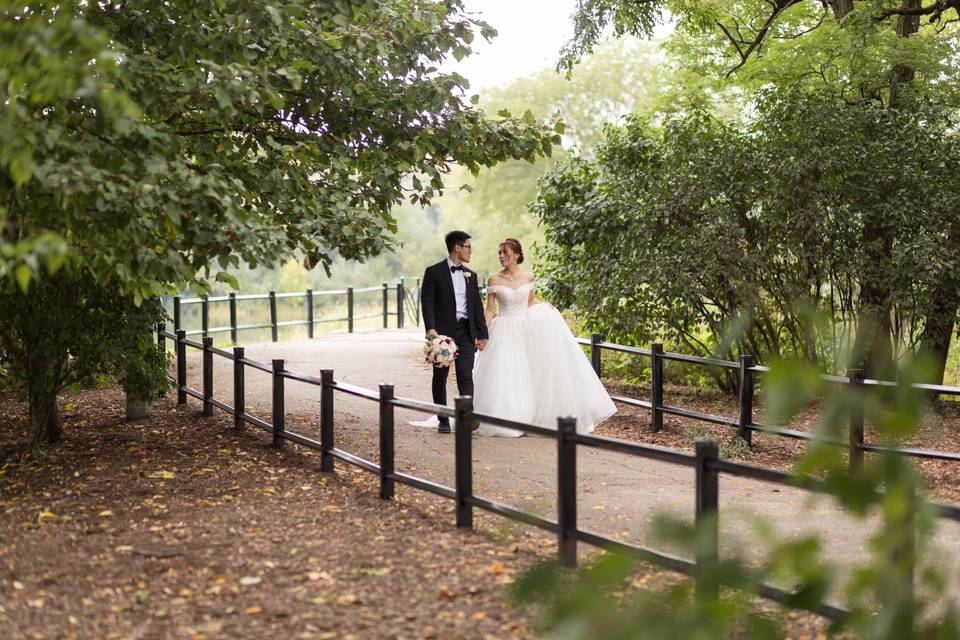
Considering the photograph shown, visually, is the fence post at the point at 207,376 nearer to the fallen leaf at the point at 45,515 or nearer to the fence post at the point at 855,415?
the fallen leaf at the point at 45,515

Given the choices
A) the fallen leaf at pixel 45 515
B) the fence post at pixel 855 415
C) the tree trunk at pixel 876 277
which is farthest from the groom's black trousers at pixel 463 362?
the fence post at pixel 855 415

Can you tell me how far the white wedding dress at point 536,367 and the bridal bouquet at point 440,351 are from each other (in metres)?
0.77

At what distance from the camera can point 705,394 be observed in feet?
50.1

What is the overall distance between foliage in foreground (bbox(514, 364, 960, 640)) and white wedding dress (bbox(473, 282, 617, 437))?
30.1 ft

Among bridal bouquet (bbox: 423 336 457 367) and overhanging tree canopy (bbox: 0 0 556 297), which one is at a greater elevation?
overhanging tree canopy (bbox: 0 0 556 297)

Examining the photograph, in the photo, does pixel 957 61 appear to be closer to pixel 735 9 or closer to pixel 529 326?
pixel 735 9

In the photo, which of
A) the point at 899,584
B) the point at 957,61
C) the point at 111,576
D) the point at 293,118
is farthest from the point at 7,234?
the point at 957,61

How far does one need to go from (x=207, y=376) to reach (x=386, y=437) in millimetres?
4702

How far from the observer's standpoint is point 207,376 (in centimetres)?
1152

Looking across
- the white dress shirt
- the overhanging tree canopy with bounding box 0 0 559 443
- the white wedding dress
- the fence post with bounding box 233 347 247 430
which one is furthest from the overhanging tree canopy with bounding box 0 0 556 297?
the fence post with bounding box 233 347 247 430

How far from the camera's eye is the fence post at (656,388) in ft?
38.0

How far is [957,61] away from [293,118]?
8.85 metres

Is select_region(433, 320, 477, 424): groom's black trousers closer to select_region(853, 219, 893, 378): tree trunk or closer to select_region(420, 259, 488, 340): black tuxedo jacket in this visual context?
select_region(420, 259, 488, 340): black tuxedo jacket

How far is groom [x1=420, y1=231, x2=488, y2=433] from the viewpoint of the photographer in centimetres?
1038
